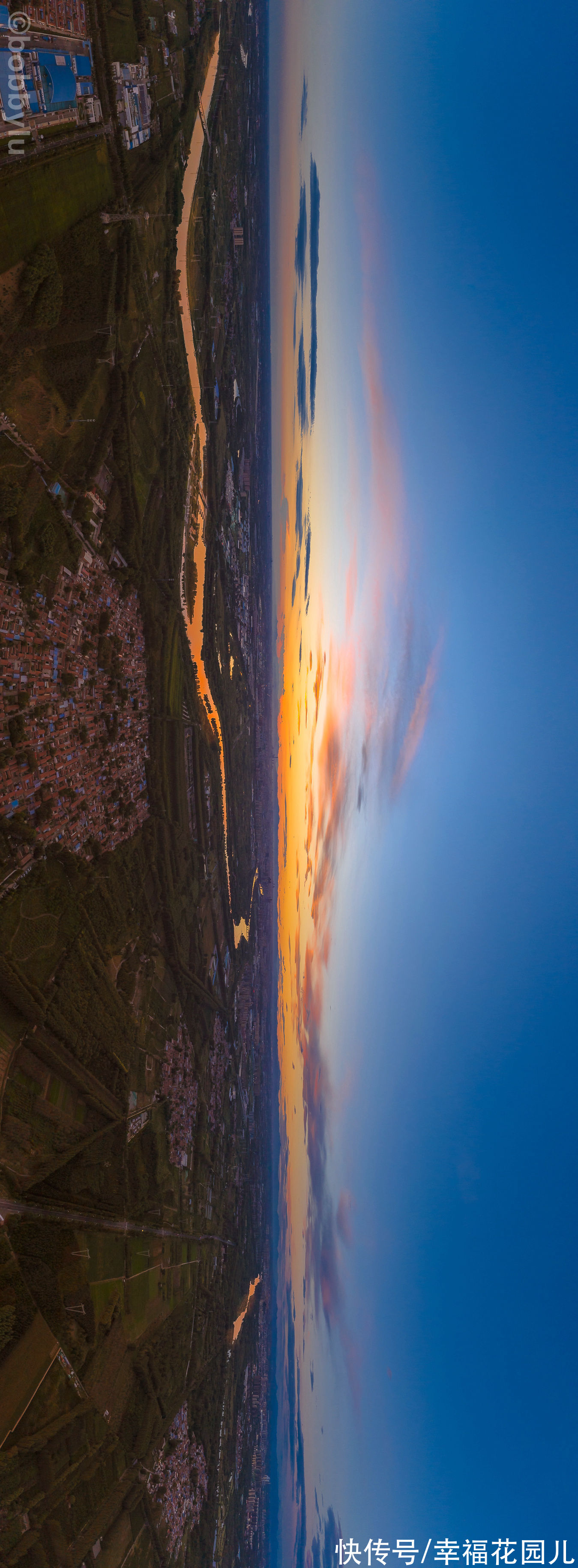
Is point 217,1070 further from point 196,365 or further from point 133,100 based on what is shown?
point 133,100

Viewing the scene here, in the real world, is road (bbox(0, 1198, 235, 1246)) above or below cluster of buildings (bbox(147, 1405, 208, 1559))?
above

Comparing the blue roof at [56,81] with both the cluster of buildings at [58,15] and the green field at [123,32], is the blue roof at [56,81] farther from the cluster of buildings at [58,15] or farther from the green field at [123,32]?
the green field at [123,32]

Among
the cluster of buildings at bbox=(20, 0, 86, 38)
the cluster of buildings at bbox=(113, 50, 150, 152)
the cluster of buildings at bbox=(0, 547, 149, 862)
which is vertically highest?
the cluster of buildings at bbox=(113, 50, 150, 152)

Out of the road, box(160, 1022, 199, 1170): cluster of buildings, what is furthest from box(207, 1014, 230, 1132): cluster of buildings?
the road

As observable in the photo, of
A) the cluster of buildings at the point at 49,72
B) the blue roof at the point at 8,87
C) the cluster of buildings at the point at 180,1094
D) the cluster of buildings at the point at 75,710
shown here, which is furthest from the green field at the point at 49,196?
the cluster of buildings at the point at 180,1094

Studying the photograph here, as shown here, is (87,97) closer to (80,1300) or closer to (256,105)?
(80,1300)

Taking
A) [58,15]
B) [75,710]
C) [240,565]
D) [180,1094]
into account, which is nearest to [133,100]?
[58,15]

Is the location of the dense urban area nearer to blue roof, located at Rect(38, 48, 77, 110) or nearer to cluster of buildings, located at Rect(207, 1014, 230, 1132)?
blue roof, located at Rect(38, 48, 77, 110)

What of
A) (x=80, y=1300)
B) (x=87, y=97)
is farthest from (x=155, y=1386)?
(x=87, y=97)
